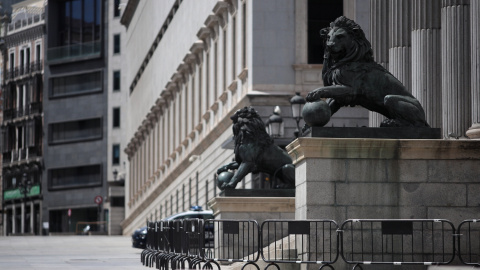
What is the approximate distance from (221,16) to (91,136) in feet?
253

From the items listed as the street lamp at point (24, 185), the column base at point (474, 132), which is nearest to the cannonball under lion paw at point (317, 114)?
the column base at point (474, 132)

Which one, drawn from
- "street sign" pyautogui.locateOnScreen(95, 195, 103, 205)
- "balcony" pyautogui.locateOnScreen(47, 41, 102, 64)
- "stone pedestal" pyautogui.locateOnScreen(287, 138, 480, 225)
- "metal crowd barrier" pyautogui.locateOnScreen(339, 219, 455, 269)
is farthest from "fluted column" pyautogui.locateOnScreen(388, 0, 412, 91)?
"balcony" pyautogui.locateOnScreen(47, 41, 102, 64)

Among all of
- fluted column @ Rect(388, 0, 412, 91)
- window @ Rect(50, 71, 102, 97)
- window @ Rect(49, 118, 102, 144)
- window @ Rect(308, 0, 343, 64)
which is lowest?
fluted column @ Rect(388, 0, 412, 91)

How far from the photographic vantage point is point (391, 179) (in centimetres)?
2105

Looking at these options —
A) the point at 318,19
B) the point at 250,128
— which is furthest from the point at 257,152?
the point at 318,19

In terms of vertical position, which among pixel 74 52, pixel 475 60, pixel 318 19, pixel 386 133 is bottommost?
pixel 386 133

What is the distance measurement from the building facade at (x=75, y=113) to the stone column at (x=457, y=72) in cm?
10162

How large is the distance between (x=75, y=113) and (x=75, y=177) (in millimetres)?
6395

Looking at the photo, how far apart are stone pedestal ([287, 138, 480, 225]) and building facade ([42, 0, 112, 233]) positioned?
108743 millimetres

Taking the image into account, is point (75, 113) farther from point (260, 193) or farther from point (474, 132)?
point (474, 132)

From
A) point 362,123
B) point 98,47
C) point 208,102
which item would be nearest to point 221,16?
point 208,102

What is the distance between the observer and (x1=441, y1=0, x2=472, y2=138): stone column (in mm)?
28500

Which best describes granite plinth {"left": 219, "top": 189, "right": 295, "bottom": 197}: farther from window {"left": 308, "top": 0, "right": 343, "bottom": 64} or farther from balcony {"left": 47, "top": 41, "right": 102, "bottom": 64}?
balcony {"left": 47, "top": 41, "right": 102, "bottom": 64}

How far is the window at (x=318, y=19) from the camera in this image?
49531 mm
